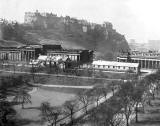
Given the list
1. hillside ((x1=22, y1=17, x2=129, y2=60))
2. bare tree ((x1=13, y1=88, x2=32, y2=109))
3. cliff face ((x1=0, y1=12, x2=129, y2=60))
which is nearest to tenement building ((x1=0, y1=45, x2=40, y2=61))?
cliff face ((x1=0, y1=12, x2=129, y2=60))

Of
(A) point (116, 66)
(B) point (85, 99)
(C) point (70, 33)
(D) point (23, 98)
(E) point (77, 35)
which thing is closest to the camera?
(B) point (85, 99)

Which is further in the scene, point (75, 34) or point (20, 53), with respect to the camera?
point (75, 34)

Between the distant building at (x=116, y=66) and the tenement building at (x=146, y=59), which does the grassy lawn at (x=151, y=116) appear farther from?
the tenement building at (x=146, y=59)

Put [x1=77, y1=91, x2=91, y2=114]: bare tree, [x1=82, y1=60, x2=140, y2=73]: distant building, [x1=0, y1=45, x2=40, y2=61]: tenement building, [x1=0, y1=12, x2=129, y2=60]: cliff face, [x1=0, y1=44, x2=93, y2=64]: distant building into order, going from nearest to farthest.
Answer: [x1=77, y1=91, x2=91, y2=114]: bare tree
[x1=82, y1=60, x2=140, y2=73]: distant building
[x1=0, y1=44, x2=93, y2=64]: distant building
[x1=0, y1=45, x2=40, y2=61]: tenement building
[x1=0, y1=12, x2=129, y2=60]: cliff face

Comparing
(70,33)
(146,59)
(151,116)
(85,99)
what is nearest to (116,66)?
(146,59)

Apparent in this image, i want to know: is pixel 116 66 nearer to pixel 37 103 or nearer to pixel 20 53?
pixel 20 53

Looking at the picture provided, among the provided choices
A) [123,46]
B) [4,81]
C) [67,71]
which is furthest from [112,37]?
[4,81]

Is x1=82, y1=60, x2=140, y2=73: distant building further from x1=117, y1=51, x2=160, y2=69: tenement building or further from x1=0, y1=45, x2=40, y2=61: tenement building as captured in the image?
x1=0, y1=45, x2=40, y2=61: tenement building
